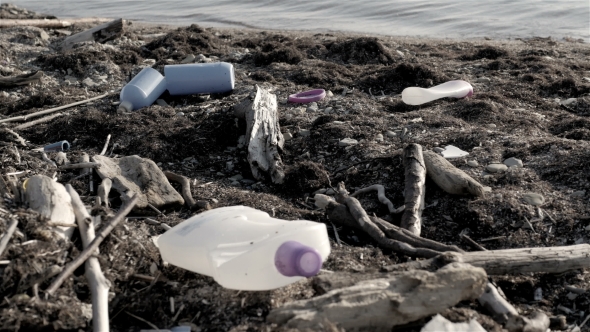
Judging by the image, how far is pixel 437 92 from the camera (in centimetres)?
618

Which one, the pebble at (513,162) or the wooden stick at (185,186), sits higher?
the wooden stick at (185,186)

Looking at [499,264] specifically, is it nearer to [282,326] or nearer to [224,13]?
[282,326]

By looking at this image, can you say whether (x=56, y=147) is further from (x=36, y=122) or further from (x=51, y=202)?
(x=51, y=202)

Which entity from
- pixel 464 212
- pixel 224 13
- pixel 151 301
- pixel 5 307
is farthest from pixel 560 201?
pixel 224 13

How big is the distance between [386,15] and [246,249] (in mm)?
11521

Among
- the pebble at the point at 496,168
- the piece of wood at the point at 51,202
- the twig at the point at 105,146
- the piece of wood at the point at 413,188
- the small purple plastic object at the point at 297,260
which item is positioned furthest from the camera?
the twig at the point at 105,146

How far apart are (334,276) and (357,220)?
92 cm

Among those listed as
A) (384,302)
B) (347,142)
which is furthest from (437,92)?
(384,302)

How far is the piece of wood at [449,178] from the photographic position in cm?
409

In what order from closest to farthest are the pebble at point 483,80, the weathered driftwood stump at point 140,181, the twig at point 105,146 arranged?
1. the weathered driftwood stump at point 140,181
2. the twig at point 105,146
3. the pebble at point 483,80

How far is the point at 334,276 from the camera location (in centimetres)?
280

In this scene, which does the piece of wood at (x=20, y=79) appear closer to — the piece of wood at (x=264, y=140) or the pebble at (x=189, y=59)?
the pebble at (x=189, y=59)

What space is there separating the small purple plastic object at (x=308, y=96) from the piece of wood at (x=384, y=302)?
3.54 m

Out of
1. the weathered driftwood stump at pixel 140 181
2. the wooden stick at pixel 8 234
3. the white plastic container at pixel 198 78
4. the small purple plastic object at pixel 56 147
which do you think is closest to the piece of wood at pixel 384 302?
the wooden stick at pixel 8 234
